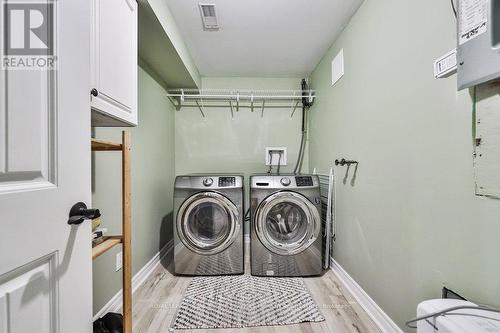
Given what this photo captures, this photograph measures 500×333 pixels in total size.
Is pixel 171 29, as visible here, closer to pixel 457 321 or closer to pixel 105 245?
pixel 105 245

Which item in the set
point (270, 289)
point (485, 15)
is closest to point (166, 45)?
point (485, 15)

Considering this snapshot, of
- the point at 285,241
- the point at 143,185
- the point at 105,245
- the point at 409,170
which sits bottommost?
the point at 285,241

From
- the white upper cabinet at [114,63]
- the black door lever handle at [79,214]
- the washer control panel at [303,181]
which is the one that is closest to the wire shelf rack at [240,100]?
the washer control panel at [303,181]

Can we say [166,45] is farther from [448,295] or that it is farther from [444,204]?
[448,295]

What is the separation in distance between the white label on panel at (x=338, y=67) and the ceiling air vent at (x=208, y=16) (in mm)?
1155

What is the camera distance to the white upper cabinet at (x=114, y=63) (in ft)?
3.27

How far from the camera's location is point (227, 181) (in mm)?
2271

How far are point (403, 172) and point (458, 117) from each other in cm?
42

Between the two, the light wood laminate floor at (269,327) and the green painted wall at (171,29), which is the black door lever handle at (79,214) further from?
the green painted wall at (171,29)

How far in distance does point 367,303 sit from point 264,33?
2.42m

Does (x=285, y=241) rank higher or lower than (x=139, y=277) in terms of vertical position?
higher

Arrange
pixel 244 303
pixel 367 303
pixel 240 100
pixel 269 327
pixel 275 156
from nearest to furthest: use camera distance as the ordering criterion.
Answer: pixel 269 327 → pixel 367 303 → pixel 244 303 → pixel 275 156 → pixel 240 100

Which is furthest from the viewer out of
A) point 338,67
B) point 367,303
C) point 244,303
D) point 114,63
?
point 338,67

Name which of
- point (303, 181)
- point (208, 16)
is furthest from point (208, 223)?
point (208, 16)
